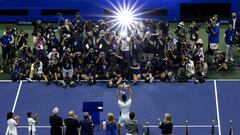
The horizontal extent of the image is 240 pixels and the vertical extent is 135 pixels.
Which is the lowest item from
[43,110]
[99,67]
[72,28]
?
[43,110]

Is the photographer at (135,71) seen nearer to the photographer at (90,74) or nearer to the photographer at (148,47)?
the photographer at (148,47)

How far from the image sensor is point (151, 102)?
26.7 metres

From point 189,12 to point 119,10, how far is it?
3501 millimetres

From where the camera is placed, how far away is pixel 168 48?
2873 centimetres

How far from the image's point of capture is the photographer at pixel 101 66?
92.6 ft

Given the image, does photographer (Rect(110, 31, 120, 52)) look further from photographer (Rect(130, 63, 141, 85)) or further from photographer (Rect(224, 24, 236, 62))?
photographer (Rect(224, 24, 236, 62))

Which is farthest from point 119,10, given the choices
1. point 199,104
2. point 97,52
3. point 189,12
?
point 199,104

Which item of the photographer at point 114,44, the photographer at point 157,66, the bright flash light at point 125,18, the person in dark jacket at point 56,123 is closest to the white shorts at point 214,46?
the photographer at point 157,66

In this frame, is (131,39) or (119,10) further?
(119,10)

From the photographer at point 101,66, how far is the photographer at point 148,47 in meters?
1.82

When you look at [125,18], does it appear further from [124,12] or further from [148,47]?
[148,47]

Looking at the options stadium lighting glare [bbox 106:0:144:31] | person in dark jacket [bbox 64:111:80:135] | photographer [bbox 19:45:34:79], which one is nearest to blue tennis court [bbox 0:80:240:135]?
photographer [bbox 19:45:34:79]

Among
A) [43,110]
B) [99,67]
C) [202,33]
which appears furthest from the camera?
[202,33]

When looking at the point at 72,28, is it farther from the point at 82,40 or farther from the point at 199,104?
the point at 199,104
